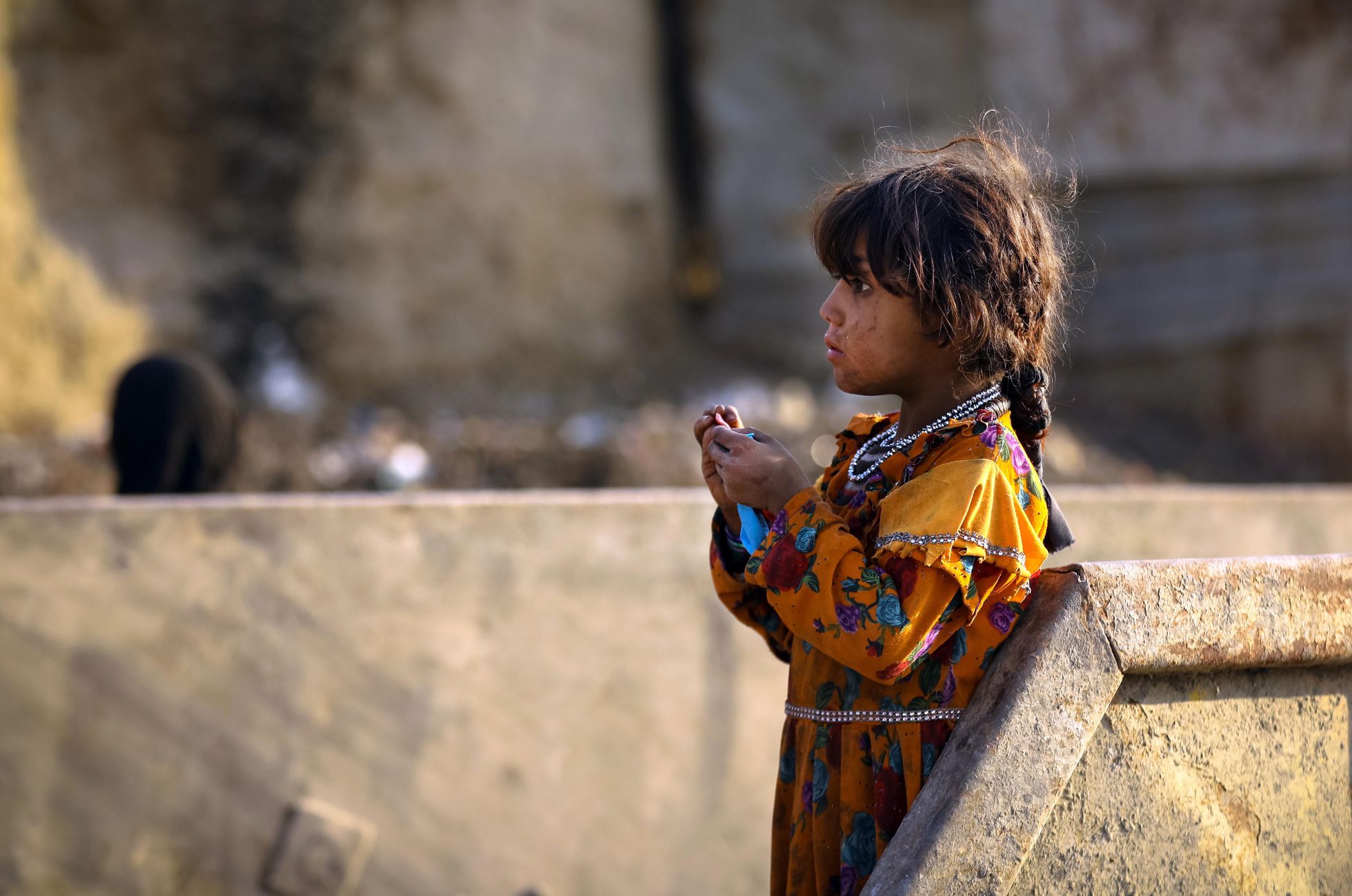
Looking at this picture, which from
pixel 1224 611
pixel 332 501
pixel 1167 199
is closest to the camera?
pixel 1224 611

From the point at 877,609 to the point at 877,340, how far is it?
34 centimetres

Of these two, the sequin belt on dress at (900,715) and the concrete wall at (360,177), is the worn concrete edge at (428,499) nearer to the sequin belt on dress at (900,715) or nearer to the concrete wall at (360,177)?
the sequin belt on dress at (900,715)

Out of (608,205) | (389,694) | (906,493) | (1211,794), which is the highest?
(608,205)

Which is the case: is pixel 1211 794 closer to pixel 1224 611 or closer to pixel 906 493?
pixel 1224 611

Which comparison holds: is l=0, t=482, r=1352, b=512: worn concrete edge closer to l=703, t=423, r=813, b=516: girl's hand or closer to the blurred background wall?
l=703, t=423, r=813, b=516: girl's hand

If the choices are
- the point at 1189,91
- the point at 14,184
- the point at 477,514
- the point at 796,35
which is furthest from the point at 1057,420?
the point at 14,184

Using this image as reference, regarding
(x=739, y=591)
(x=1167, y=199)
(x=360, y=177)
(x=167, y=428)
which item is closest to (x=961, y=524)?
(x=739, y=591)

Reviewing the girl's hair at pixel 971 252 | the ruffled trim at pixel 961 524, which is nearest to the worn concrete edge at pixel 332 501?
the girl's hair at pixel 971 252

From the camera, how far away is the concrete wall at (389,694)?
9.33ft

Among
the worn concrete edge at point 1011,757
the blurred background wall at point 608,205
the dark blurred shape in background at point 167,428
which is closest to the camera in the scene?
the worn concrete edge at point 1011,757

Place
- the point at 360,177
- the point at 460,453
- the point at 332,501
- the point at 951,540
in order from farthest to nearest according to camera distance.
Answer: the point at 360,177 → the point at 460,453 → the point at 332,501 → the point at 951,540

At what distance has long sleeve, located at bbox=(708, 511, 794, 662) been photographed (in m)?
1.59

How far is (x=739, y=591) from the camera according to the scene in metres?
1.61

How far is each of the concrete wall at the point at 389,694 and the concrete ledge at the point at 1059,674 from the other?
77.0 inches
